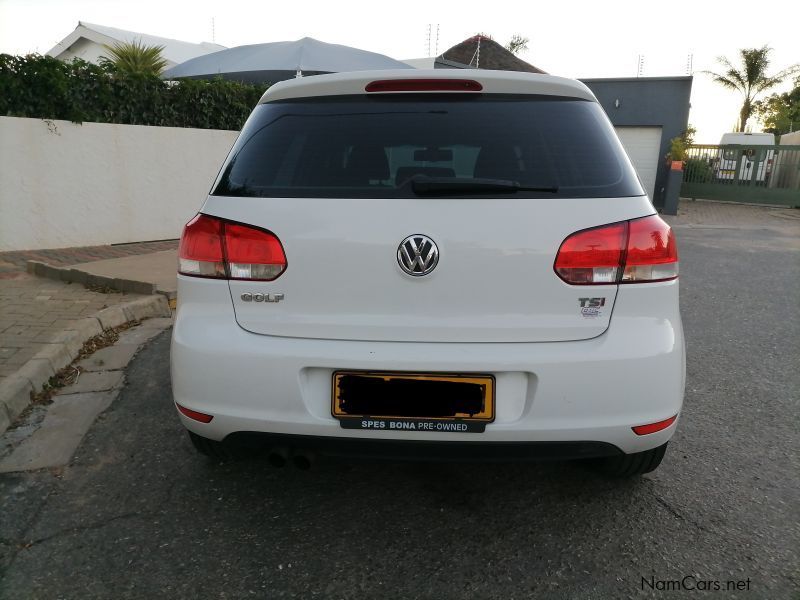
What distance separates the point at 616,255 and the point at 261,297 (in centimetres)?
116

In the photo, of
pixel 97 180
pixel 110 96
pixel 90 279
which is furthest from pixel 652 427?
pixel 110 96

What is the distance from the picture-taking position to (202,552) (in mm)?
2170

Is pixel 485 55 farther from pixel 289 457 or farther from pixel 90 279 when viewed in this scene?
pixel 289 457

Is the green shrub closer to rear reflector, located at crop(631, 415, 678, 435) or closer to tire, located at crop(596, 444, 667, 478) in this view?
tire, located at crop(596, 444, 667, 478)

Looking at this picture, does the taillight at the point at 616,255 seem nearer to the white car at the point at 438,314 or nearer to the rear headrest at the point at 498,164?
the white car at the point at 438,314

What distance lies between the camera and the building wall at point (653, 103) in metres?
20.5

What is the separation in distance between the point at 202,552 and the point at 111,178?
23.0 ft

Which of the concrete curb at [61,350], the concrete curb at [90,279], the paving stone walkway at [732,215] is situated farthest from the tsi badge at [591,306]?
the paving stone walkway at [732,215]

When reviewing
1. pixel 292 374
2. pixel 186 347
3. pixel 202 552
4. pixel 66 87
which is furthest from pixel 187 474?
pixel 66 87

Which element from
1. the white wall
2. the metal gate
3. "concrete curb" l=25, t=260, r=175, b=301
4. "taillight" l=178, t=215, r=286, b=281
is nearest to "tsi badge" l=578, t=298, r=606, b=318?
"taillight" l=178, t=215, r=286, b=281

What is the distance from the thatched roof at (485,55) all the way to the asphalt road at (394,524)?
31.2 metres

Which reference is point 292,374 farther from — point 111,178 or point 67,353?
point 111,178

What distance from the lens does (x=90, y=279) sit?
5.78 metres

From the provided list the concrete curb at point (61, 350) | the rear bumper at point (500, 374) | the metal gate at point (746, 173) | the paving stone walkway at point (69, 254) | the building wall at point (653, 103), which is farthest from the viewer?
the building wall at point (653, 103)
